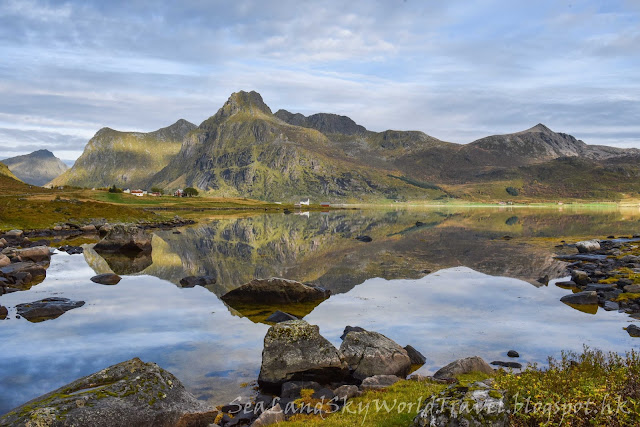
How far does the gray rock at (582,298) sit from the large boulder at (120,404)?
27860 mm

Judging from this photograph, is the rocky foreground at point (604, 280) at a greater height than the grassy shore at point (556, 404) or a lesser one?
lesser

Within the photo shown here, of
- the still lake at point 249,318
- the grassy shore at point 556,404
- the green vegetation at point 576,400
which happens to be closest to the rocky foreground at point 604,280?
the still lake at point 249,318

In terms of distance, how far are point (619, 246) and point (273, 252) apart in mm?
50051

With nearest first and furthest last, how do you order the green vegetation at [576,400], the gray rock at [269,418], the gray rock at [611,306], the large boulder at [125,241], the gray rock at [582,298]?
the green vegetation at [576,400] → the gray rock at [269,418] → the gray rock at [611,306] → the gray rock at [582,298] → the large boulder at [125,241]

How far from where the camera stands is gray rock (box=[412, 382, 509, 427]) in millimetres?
9727

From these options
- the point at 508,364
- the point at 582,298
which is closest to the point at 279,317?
the point at 508,364

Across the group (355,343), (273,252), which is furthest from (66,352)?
(273,252)

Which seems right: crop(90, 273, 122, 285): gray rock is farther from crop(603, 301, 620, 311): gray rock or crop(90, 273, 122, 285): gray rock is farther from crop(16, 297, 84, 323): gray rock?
crop(603, 301, 620, 311): gray rock

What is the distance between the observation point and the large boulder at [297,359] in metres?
17.6

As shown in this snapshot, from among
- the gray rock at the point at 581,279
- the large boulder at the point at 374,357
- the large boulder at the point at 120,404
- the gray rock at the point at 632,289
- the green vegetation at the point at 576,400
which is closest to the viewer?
the green vegetation at the point at 576,400

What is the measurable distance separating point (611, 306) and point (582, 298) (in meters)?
1.80

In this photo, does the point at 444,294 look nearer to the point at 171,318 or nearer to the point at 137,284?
the point at 171,318

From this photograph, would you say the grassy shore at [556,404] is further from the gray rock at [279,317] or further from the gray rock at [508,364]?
the gray rock at [279,317]

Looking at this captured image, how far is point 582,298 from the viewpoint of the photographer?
3064 centimetres
